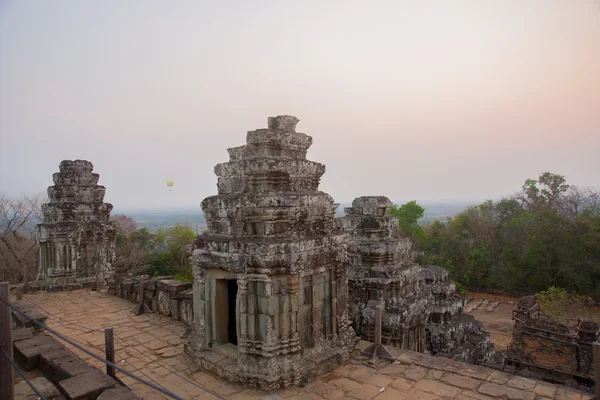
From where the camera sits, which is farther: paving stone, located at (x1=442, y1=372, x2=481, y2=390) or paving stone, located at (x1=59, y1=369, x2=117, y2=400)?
paving stone, located at (x1=442, y1=372, x2=481, y2=390)

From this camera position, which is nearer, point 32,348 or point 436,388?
point 436,388

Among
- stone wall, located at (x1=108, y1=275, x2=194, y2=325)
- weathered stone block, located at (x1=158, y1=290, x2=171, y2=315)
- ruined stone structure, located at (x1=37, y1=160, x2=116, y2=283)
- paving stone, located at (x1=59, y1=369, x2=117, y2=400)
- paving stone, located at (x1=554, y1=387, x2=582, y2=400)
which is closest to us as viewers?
paving stone, located at (x1=59, y1=369, x2=117, y2=400)

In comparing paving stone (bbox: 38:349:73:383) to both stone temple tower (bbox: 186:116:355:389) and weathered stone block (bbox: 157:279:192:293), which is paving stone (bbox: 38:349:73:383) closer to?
stone temple tower (bbox: 186:116:355:389)

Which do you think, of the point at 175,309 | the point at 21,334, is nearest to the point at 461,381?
the point at 175,309

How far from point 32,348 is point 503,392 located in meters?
5.94

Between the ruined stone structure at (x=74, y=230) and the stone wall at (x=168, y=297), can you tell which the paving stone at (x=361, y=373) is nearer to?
the stone wall at (x=168, y=297)

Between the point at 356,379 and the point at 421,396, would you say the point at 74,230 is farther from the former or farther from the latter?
the point at 421,396

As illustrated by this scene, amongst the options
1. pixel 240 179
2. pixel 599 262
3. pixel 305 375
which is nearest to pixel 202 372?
pixel 305 375

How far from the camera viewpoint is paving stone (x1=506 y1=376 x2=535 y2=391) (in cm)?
443

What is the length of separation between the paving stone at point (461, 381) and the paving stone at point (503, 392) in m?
0.09

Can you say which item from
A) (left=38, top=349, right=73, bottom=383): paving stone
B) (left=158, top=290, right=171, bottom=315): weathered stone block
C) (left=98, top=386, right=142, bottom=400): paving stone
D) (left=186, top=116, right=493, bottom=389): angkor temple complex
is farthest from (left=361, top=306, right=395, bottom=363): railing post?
(left=158, top=290, right=171, bottom=315): weathered stone block

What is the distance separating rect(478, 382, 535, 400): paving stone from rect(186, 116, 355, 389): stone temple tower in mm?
1763

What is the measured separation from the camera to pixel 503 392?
4.34 metres

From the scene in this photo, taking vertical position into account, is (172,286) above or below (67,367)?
above
